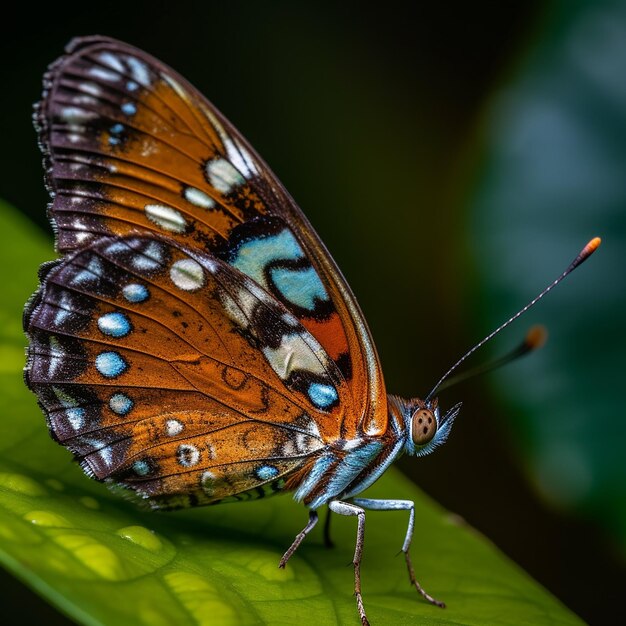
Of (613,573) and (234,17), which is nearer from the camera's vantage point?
(613,573)

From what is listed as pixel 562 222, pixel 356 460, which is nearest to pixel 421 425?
pixel 356 460

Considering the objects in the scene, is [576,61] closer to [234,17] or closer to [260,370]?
[260,370]

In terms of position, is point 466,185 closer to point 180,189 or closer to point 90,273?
point 180,189

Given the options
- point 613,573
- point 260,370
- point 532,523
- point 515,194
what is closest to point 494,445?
point 532,523

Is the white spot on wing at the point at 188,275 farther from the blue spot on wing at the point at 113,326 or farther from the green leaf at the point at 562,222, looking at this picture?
the green leaf at the point at 562,222

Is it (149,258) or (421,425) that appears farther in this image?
(421,425)

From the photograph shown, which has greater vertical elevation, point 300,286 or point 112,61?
point 112,61
